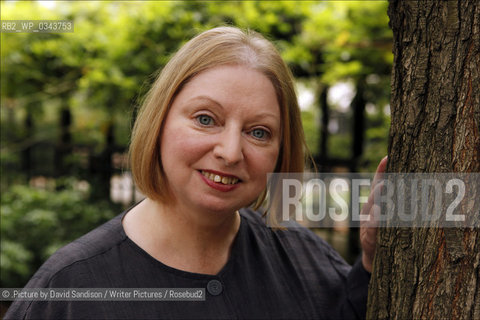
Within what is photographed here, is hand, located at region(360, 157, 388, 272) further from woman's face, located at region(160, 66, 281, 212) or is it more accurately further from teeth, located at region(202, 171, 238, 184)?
teeth, located at region(202, 171, 238, 184)

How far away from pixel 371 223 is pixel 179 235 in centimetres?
69

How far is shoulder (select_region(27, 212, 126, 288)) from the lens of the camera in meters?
1.54

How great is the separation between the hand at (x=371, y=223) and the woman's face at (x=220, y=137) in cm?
38

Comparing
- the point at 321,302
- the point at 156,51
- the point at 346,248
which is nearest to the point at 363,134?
the point at 346,248

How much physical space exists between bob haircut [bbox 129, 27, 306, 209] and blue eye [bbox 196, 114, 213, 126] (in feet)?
0.47

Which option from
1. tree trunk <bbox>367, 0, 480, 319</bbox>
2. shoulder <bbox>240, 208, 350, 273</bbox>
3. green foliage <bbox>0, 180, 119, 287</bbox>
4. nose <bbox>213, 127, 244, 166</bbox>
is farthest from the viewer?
green foliage <bbox>0, 180, 119, 287</bbox>

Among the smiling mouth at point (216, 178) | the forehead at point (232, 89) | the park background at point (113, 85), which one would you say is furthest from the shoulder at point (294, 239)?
the park background at point (113, 85)

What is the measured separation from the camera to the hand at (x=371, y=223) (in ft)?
5.23

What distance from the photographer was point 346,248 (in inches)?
222

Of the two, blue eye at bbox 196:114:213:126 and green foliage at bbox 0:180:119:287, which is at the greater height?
blue eye at bbox 196:114:213:126

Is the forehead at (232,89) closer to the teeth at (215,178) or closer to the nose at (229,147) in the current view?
the nose at (229,147)

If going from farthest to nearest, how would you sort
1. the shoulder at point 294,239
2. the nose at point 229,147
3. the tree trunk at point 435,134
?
the shoulder at point 294,239 < the nose at point 229,147 < the tree trunk at point 435,134

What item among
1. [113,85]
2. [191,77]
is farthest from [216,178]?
[113,85]

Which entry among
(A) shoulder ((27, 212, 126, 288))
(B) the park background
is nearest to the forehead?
(A) shoulder ((27, 212, 126, 288))
